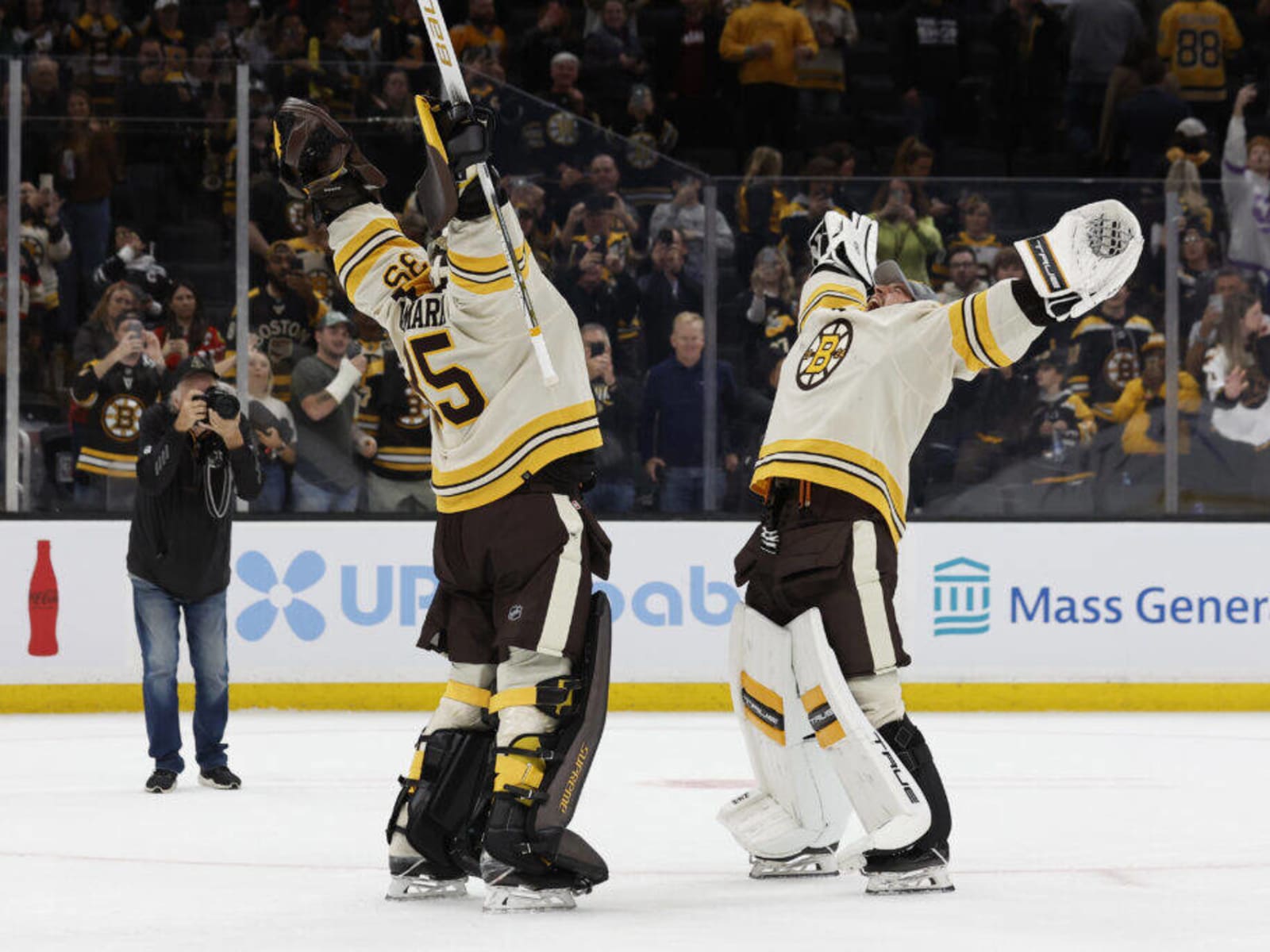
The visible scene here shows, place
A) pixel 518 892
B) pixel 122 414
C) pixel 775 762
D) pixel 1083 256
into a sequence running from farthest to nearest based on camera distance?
pixel 122 414
pixel 775 762
pixel 1083 256
pixel 518 892

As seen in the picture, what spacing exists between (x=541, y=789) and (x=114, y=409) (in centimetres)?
462

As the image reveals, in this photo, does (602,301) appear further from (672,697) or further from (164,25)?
(164,25)

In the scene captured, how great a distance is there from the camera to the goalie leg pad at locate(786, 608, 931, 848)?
14.7ft

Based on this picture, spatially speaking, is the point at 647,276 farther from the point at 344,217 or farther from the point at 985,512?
the point at 344,217

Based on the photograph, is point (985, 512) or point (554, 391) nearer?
point (554, 391)

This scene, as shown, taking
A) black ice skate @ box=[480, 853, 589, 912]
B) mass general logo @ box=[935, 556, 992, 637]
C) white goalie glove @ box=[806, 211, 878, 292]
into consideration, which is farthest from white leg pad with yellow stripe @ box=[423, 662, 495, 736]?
mass general logo @ box=[935, 556, 992, 637]

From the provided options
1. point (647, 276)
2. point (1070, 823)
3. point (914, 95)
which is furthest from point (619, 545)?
point (914, 95)

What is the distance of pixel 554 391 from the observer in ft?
14.9

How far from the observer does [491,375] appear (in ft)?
14.9

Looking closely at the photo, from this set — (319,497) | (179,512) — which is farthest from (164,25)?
(179,512)

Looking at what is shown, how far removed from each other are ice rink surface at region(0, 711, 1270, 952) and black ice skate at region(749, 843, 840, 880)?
63 mm

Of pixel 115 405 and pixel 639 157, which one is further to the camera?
pixel 639 157

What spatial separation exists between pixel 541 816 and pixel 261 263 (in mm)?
4764

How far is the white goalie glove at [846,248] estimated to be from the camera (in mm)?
4984
